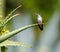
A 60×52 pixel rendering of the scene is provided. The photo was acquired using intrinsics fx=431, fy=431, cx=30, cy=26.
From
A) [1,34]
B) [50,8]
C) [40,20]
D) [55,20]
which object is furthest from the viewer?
[55,20]

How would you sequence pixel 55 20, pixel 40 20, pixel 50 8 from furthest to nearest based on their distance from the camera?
1. pixel 55 20
2. pixel 50 8
3. pixel 40 20

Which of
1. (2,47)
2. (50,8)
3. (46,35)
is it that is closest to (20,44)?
(2,47)

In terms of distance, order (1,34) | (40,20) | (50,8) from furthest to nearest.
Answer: (50,8) → (40,20) → (1,34)

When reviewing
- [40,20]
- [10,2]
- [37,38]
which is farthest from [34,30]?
[40,20]

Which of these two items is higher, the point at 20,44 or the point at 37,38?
the point at 20,44

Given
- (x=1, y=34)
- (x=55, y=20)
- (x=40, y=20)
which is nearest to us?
(x=1, y=34)

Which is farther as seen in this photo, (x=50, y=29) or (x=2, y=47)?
(x=50, y=29)

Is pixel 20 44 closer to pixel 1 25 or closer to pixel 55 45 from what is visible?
pixel 1 25

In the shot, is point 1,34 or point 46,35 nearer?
point 1,34

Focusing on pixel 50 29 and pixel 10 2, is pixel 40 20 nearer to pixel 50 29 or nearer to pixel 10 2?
pixel 10 2
